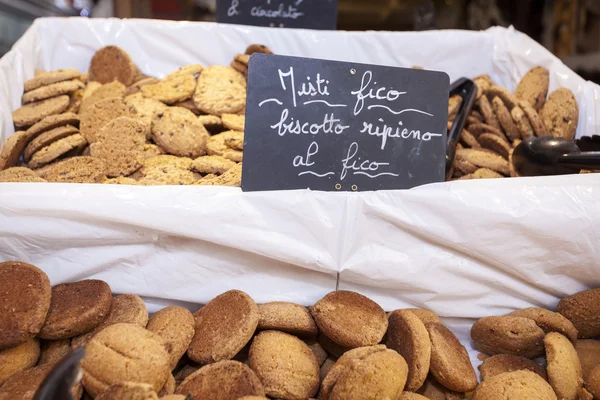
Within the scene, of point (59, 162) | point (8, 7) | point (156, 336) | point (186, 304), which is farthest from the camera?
point (8, 7)

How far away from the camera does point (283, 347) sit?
3.31 feet

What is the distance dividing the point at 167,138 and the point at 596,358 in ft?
4.36

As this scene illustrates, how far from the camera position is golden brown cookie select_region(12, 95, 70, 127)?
1539 millimetres

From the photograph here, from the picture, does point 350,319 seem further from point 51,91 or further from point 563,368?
point 51,91

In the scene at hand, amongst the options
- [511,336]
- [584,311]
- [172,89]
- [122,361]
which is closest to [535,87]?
[584,311]

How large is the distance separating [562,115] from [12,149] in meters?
1.82

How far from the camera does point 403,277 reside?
1.15 meters

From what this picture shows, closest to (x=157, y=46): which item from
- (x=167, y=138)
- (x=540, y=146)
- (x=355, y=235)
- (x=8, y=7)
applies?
(x=167, y=138)

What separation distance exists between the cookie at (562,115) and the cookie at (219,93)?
110cm

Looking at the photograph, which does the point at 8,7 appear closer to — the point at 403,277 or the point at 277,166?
the point at 277,166

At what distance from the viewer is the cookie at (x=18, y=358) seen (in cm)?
91

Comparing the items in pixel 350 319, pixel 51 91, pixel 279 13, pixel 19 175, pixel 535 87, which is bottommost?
pixel 350 319

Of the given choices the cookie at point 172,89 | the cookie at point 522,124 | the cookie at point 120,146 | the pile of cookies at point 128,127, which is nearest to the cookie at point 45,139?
the pile of cookies at point 128,127

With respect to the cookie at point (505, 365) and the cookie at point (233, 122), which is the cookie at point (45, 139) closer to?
the cookie at point (233, 122)
